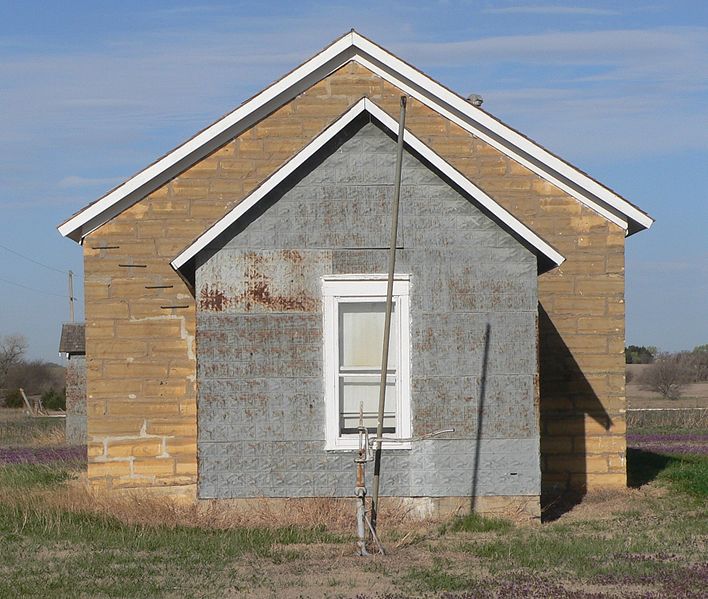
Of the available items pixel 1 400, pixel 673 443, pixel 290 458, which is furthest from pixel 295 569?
pixel 1 400

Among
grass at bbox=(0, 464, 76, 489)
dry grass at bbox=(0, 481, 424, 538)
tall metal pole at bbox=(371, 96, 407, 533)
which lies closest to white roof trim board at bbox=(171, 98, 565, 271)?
tall metal pole at bbox=(371, 96, 407, 533)

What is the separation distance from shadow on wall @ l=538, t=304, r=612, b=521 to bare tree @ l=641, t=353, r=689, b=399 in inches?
1685

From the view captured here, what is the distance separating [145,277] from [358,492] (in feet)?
18.3

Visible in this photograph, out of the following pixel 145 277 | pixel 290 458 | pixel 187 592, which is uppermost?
pixel 145 277

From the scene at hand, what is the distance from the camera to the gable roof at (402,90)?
16.0 meters

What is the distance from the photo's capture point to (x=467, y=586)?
9977mm

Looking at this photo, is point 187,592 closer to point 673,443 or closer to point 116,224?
point 116,224

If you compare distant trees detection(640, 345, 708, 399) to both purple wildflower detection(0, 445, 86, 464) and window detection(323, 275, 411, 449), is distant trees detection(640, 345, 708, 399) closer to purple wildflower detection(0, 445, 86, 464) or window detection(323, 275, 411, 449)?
purple wildflower detection(0, 445, 86, 464)

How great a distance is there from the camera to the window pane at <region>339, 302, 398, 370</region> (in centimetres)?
1350

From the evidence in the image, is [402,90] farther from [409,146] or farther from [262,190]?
[262,190]

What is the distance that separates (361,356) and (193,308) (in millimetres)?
3270

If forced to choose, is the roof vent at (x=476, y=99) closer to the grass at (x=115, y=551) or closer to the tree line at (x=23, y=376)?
the grass at (x=115, y=551)

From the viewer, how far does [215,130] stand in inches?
637

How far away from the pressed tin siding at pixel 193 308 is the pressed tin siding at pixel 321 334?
2.67 metres
